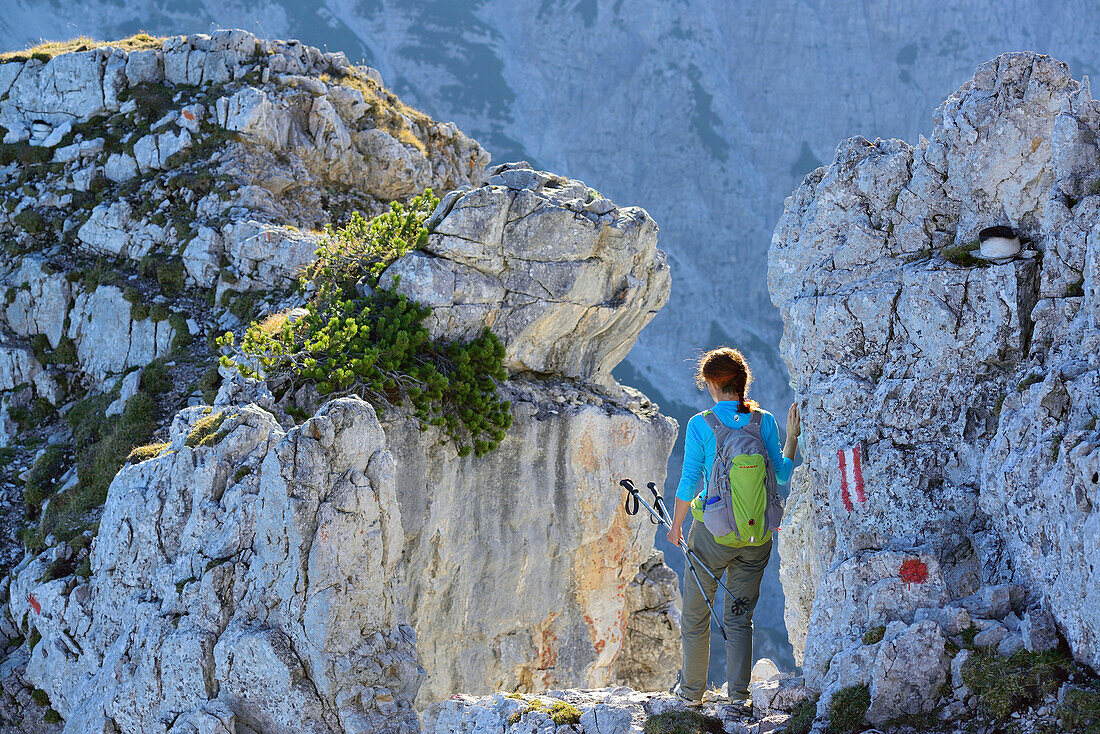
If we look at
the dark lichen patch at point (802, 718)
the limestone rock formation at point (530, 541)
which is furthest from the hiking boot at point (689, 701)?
the limestone rock formation at point (530, 541)

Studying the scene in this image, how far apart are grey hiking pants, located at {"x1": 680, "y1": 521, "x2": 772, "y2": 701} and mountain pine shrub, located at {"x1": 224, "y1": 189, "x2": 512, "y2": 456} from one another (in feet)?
22.1

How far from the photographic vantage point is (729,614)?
8.66m

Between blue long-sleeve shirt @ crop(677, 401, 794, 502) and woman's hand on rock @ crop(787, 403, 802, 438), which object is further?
woman's hand on rock @ crop(787, 403, 802, 438)

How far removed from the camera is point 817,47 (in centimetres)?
10994

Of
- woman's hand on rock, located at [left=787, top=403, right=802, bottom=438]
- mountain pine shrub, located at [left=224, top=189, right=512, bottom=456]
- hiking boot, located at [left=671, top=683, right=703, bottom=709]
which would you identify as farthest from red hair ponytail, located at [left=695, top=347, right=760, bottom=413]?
mountain pine shrub, located at [left=224, top=189, right=512, bottom=456]

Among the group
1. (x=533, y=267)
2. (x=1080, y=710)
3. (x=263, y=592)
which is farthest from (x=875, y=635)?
(x=533, y=267)

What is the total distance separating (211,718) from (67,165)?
2028 cm

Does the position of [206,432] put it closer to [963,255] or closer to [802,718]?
[802,718]

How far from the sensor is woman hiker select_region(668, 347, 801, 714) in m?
8.60

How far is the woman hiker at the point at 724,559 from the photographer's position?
8.60 m

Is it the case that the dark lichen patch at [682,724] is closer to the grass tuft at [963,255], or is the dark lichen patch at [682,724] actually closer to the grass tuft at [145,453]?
the grass tuft at [963,255]

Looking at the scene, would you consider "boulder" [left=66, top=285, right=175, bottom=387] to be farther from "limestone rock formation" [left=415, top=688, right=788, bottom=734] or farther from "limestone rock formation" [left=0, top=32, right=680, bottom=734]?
"limestone rock formation" [left=415, top=688, right=788, bottom=734]

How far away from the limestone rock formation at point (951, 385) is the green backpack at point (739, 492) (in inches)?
31.3

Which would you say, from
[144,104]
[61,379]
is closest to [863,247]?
[61,379]
